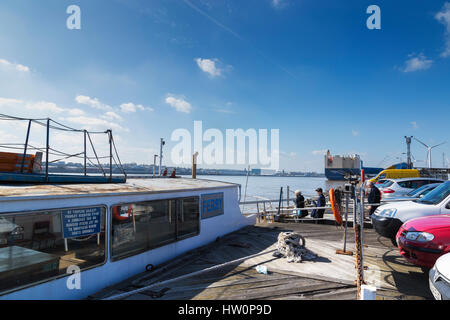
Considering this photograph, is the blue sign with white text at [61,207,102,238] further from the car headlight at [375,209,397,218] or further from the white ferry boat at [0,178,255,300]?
the car headlight at [375,209,397,218]

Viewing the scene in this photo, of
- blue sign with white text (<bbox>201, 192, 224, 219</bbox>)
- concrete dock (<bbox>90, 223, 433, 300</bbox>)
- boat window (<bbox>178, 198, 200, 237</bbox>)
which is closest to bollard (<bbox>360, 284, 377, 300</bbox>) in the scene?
concrete dock (<bbox>90, 223, 433, 300</bbox>)

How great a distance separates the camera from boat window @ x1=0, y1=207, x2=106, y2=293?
410cm

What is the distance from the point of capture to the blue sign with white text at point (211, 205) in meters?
8.90

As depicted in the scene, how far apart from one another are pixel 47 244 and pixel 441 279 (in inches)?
259

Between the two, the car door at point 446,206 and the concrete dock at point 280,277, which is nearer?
the concrete dock at point 280,277

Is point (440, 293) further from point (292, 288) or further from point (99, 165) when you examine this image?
point (99, 165)

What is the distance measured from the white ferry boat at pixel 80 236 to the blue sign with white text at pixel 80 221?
0.05 ft

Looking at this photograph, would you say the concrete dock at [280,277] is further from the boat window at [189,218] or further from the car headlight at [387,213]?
the car headlight at [387,213]

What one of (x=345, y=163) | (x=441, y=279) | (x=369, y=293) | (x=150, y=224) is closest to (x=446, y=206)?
(x=345, y=163)

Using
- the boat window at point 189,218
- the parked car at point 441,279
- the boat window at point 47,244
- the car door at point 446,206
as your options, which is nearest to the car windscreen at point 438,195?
the car door at point 446,206

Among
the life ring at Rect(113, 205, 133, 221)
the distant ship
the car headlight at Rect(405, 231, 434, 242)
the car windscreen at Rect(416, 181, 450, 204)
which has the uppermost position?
the distant ship

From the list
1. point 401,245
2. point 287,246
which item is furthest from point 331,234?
point 401,245

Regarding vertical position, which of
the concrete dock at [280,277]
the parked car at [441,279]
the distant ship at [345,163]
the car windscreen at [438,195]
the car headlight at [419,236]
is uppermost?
the distant ship at [345,163]
